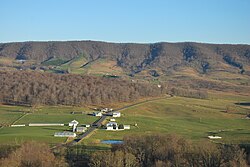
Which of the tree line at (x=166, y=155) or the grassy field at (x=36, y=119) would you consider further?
the grassy field at (x=36, y=119)

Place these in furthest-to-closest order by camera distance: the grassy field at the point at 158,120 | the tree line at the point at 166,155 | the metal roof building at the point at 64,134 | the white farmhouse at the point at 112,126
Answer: the white farmhouse at the point at 112,126, the grassy field at the point at 158,120, the metal roof building at the point at 64,134, the tree line at the point at 166,155

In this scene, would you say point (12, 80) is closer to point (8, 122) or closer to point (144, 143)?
point (8, 122)

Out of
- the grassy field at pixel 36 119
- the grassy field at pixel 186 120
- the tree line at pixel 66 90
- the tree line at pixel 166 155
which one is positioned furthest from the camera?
the tree line at pixel 66 90

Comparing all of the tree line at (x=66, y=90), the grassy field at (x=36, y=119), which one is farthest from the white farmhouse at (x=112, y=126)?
the tree line at (x=66, y=90)

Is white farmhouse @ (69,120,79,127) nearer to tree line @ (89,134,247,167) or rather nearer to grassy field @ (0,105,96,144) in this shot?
grassy field @ (0,105,96,144)

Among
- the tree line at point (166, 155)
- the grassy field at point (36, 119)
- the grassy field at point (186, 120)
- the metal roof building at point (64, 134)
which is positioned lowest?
the grassy field at point (186, 120)

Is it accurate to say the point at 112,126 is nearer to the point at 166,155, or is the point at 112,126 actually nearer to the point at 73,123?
the point at 73,123

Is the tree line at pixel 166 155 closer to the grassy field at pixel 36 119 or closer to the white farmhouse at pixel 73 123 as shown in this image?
the grassy field at pixel 36 119
